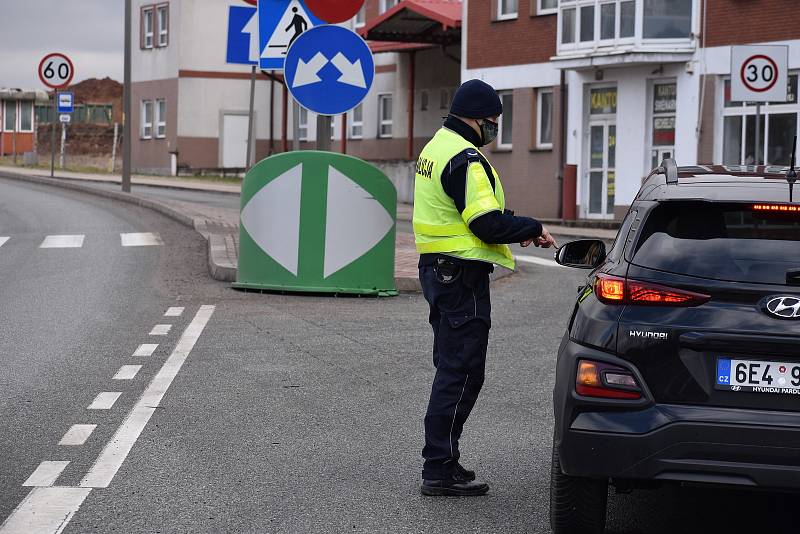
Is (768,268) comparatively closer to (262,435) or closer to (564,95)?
(262,435)

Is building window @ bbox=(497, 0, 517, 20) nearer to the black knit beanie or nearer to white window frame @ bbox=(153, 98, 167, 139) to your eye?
white window frame @ bbox=(153, 98, 167, 139)

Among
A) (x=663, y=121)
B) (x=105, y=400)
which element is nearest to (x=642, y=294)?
(x=105, y=400)

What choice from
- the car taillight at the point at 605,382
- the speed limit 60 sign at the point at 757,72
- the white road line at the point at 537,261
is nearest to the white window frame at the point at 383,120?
the white road line at the point at 537,261

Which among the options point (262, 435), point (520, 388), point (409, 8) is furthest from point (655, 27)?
point (262, 435)

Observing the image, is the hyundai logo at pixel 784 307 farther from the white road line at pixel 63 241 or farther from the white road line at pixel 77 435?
the white road line at pixel 63 241

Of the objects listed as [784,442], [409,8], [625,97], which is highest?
[409,8]

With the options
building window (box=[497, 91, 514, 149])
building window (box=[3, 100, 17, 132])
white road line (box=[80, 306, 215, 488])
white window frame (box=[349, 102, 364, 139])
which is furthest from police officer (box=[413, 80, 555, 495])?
building window (box=[3, 100, 17, 132])

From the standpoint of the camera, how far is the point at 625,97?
1288 inches

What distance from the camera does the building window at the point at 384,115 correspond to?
49094 millimetres

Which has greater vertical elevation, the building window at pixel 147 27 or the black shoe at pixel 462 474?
the building window at pixel 147 27

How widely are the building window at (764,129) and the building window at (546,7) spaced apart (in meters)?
5.50

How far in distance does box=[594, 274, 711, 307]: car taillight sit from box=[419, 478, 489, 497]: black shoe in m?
1.47

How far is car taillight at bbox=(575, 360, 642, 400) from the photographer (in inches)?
207

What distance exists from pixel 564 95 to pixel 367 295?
20425 mm
